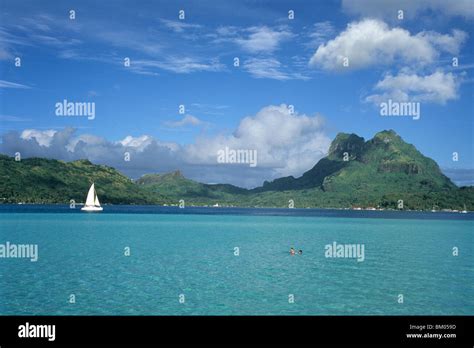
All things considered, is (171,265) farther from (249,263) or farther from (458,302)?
(458,302)

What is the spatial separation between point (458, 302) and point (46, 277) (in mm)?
37392

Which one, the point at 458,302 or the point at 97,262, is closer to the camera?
the point at 458,302
